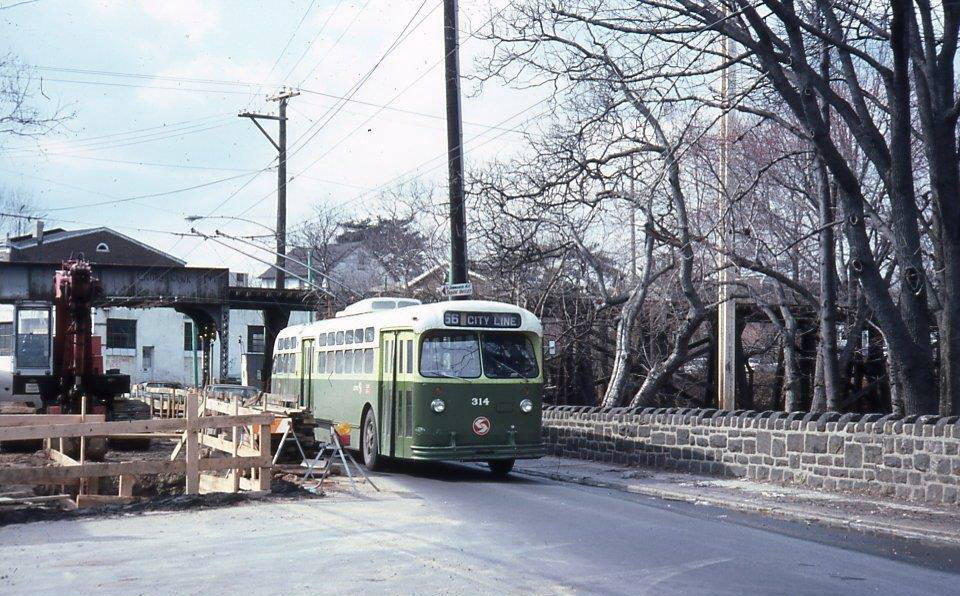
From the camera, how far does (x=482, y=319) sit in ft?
64.4

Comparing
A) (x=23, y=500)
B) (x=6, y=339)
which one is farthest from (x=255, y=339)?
(x=23, y=500)

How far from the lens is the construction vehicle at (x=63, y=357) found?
91.6 ft

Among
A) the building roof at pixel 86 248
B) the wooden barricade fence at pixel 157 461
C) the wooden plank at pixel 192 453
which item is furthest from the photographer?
the building roof at pixel 86 248

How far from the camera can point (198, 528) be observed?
41.0ft

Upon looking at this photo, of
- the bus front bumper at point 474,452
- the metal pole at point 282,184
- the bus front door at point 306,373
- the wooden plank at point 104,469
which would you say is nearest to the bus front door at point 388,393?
the bus front bumper at point 474,452

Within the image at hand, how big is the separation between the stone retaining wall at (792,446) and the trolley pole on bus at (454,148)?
4.28 meters

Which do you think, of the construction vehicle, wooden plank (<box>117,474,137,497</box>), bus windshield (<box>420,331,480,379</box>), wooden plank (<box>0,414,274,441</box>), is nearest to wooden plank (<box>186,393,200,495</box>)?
wooden plank (<box>0,414,274,441</box>)

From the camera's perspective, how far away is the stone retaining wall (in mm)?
14938

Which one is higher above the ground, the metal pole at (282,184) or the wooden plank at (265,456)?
the metal pole at (282,184)

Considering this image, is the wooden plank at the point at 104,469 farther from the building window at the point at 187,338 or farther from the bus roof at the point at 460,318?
the building window at the point at 187,338

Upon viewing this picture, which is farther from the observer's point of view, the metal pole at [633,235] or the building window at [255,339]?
the building window at [255,339]

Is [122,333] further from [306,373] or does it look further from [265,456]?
[265,456]

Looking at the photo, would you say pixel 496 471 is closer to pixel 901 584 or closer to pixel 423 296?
pixel 901 584

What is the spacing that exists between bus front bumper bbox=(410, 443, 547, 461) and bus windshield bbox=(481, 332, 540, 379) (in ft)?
3.98
